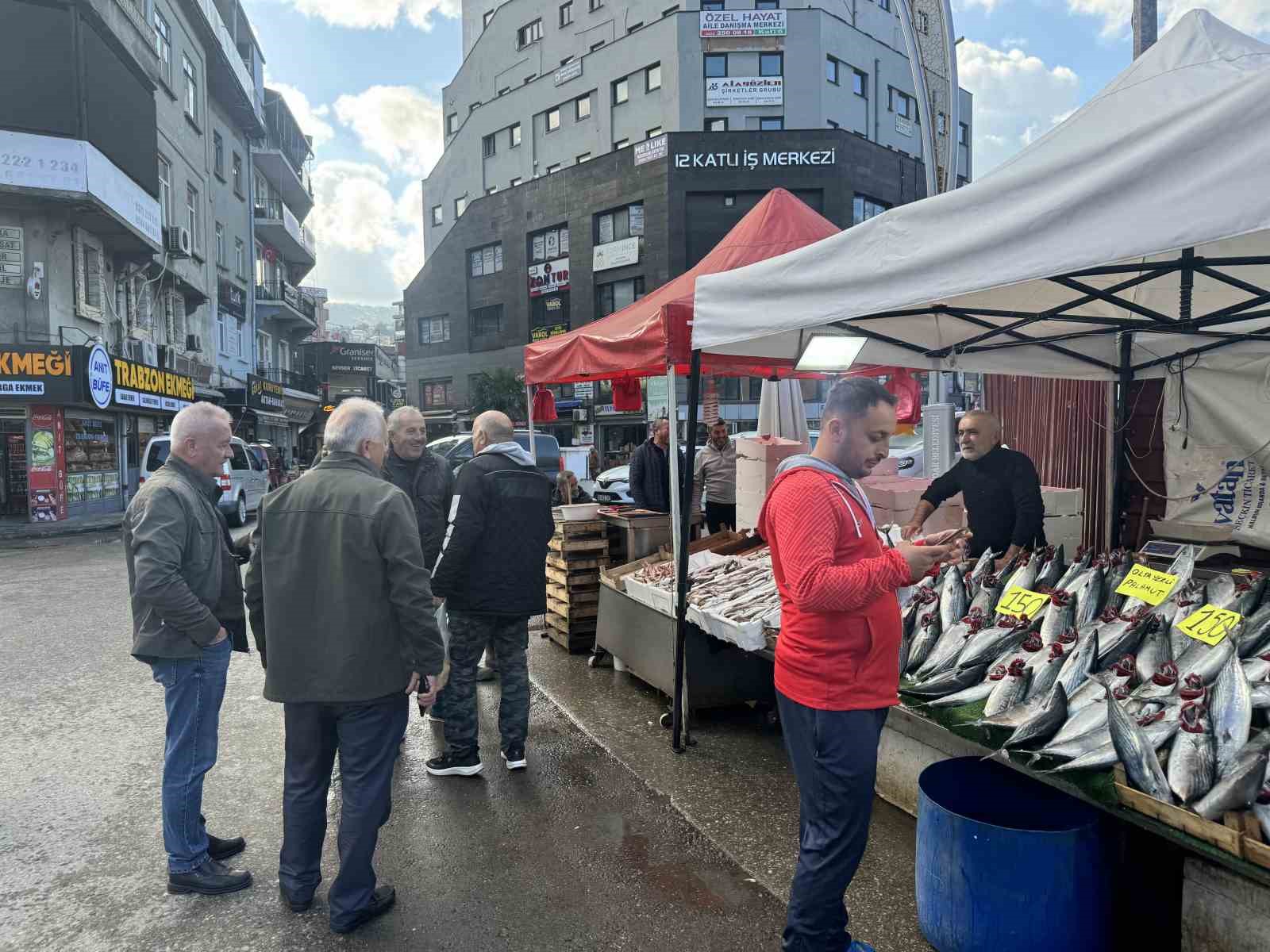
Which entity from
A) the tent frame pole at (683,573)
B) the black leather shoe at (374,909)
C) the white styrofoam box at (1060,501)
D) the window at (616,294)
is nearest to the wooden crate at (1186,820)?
the tent frame pole at (683,573)

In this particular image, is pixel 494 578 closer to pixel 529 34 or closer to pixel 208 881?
pixel 208 881

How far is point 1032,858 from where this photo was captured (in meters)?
2.45

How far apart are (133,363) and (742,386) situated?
23.4 metres

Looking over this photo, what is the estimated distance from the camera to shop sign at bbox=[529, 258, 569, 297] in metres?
38.1

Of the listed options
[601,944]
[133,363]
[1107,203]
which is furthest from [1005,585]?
→ [133,363]

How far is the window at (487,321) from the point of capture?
137 ft

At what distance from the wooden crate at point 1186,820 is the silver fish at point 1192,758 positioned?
0.20 feet

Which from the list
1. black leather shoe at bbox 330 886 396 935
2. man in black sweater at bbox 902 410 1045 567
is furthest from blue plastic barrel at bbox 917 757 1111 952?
man in black sweater at bbox 902 410 1045 567

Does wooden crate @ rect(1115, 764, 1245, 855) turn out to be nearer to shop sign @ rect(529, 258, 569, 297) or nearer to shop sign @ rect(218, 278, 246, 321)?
shop sign @ rect(218, 278, 246, 321)

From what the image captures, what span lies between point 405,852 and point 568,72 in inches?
1618

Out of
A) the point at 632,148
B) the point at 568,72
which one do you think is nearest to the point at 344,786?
the point at 632,148

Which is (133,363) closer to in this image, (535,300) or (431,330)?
(535,300)

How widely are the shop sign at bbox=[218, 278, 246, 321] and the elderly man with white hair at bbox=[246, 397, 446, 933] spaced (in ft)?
99.7

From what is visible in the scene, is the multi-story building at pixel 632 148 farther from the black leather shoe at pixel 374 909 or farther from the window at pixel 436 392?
the black leather shoe at pixel 374 909
